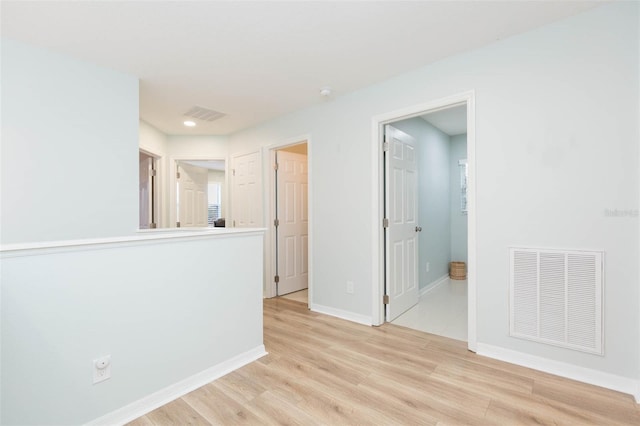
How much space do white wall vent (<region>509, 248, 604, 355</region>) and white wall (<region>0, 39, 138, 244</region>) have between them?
3292 mm

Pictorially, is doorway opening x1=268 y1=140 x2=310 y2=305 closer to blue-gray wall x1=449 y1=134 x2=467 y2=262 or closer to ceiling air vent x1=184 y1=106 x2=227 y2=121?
ceiling air vent x1=184 y1=106 x2=227 y2=121

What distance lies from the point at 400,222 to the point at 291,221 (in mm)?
1715

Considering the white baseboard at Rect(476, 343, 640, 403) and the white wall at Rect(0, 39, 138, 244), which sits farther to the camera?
the white wall at Rect(0, 39, 138, 244)

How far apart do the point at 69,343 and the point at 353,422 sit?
4.95ft

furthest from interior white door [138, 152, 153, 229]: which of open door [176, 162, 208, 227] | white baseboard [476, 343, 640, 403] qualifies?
white baseboard [476, 343, 640, 403]

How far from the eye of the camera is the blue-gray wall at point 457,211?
4988 millimetres

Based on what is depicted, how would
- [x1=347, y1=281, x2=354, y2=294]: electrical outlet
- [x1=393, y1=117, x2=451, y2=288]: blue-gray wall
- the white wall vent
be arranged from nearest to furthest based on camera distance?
the white wall vent < [x1=347, y1=281, x2=354, y2=294]: electrical outlet < [x1=393, y1=117, x2=451, y2=288]: blue-gray wall

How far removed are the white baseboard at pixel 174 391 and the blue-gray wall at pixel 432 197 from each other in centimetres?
262

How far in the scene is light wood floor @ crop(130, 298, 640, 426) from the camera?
1614 mm

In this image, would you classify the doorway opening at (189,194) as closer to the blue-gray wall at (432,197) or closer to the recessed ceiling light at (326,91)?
the recessed ceiling light at (326,91)

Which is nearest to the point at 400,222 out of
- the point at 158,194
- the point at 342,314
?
the point at 342,314

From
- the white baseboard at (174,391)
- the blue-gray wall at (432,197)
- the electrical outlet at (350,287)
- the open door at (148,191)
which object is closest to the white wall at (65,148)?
the white baseboard at (174,391)

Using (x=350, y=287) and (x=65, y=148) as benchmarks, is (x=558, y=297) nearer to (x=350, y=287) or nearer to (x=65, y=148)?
(x=350, y=287)

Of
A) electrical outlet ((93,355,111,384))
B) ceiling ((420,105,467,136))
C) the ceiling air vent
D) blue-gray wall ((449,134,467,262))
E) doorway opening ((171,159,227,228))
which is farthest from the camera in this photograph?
blue-gray wall ((449,134,467,262))
